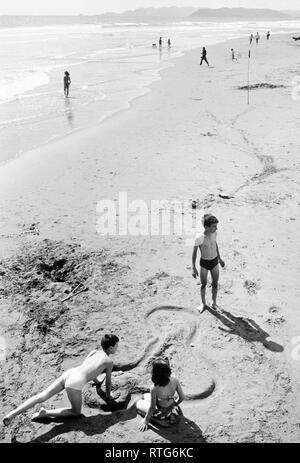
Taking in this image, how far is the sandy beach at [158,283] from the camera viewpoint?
207 inches

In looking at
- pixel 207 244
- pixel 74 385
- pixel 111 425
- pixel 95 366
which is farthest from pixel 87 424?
pixel 207 244

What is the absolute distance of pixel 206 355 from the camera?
6.06 meters

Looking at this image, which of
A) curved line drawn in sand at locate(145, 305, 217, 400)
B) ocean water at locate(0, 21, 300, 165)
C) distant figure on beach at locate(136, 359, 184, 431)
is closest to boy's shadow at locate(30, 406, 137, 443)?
distant figure on beach at locate(136, 359, 184, 431)

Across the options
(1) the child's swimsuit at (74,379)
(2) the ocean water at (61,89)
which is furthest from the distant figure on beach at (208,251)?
(2) the ocean water at (61,89)

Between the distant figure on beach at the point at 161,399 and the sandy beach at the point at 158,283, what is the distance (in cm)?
15

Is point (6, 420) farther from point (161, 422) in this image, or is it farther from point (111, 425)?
point (161, 422)

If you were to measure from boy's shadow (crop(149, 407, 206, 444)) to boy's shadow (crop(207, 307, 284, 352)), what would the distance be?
1.73 m

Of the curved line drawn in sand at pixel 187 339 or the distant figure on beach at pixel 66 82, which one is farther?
the distant figure on beach at pixel 66 82

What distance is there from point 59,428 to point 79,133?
12.6 meters

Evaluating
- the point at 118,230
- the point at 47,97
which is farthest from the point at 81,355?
the point at 47,97

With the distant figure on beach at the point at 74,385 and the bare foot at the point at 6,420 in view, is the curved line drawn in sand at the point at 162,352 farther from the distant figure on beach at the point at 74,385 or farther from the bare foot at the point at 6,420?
the bare foot at the point at 6,420

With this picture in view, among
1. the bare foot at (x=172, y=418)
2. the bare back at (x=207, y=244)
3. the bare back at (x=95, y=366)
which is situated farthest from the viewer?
the bare back at (x=207, y=244)

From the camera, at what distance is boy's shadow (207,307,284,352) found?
20.2 ft
